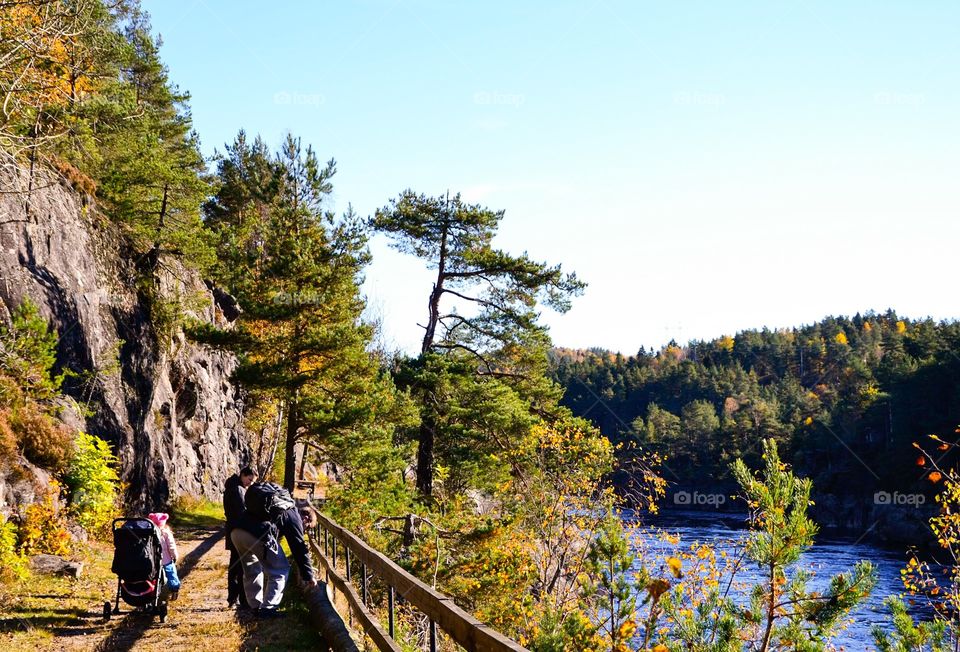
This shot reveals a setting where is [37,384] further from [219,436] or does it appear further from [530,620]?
[219,436]

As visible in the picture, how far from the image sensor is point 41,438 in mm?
13398

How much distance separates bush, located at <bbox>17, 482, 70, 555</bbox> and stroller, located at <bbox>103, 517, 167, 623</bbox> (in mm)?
3953

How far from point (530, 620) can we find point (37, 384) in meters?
11.5

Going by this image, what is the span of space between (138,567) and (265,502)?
6.13ft

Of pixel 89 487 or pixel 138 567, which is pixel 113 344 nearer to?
pixel 89 487

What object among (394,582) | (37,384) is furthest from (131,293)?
(394,582)

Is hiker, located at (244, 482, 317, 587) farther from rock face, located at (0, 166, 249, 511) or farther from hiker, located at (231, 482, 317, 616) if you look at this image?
rock face, located at (0, 166, 249, 511)

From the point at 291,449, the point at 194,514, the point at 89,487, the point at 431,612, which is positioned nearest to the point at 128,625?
the point at 431,612

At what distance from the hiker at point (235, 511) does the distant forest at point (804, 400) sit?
Answer: 14189mm

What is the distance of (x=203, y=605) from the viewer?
10.1 m

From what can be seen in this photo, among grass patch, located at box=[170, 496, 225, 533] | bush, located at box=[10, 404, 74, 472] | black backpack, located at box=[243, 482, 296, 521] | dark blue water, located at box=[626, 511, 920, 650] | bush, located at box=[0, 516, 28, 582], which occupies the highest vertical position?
bush, located at box=[10, 404, 74, 472]

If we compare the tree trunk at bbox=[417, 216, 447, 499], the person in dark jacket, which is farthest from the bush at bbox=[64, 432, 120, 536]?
the tree trunk at bbox=[417, 216, 447, 499]

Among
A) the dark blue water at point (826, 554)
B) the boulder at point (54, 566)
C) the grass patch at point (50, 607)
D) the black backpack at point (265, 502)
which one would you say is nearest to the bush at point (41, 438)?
the grass patch at point (50, 607)

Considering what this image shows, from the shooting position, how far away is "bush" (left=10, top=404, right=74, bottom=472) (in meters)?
13.1
